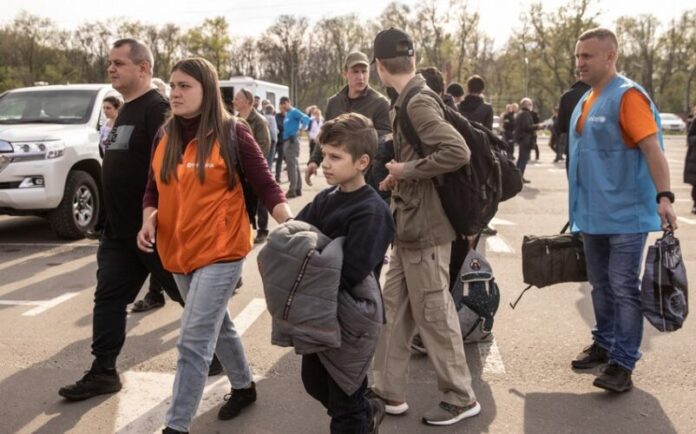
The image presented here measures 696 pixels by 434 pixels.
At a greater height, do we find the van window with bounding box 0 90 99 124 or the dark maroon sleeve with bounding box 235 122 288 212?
the van window with bounding box 0 90 99 124

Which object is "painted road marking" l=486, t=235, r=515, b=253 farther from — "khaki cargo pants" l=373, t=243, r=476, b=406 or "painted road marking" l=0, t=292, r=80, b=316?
"painted road marking" l=0, t=292, r=80, b=316

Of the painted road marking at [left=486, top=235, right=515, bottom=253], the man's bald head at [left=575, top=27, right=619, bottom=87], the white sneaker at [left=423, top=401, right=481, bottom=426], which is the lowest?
the painted road marking at [left=486, top=235, right=515, bottom=253]

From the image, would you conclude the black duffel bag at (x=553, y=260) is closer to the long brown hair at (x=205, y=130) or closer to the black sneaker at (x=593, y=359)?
the black sneaker at (x=593, y=359)

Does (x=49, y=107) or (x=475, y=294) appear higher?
(x=49, y=107)

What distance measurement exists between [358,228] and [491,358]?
218 centimetres

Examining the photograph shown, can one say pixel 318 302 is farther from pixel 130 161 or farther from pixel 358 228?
pixel 130 161

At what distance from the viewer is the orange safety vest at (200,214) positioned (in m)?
2.89

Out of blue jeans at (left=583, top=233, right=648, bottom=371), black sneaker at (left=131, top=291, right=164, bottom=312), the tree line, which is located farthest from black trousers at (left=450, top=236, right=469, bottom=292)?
the tree line

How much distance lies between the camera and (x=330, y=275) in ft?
7.63

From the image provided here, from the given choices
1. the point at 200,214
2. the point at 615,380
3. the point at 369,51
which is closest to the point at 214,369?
the point at 200,214

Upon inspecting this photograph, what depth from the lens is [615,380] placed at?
11.7 ft

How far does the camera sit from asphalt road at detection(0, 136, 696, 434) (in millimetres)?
3273

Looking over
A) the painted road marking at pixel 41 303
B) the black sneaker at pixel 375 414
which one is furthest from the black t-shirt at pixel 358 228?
the painted road marking at pixel 41 303

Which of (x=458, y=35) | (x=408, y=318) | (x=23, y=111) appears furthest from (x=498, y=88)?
(x=408, y=318)
